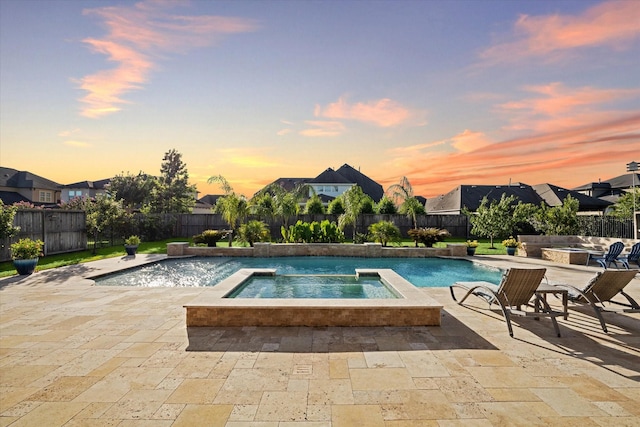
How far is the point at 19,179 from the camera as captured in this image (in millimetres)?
35531

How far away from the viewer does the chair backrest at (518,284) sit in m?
4.91

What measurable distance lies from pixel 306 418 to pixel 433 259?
12930mm

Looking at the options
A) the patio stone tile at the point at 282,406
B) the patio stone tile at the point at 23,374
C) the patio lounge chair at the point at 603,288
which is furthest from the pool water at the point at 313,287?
the patio stone tile at the point at 282,406

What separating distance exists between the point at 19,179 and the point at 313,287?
4243 centimetres

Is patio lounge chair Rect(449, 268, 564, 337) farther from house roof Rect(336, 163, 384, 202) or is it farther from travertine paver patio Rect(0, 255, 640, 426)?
house roof Rect(336, 163, 384, 202)

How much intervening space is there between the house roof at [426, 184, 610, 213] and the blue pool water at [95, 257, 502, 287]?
74.6 ft

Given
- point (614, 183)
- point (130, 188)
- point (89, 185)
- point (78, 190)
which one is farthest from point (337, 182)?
point (614, 183)

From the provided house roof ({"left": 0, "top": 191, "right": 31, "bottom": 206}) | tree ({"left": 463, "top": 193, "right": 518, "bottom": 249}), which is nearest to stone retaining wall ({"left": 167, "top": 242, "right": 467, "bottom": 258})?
tree ({"left": 463, "top": 193, "right": 518, "bottom": 249})

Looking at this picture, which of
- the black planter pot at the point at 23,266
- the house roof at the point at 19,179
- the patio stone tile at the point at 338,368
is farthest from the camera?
the house roof at the point at 19,179

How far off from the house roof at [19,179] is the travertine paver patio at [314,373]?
39486 mm

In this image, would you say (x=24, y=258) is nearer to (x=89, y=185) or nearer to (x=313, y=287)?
(x=313, y=287)

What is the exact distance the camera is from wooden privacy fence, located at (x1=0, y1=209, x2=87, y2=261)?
1328 cm

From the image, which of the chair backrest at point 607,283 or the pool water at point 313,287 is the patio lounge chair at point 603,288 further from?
the pool water at point 313,287

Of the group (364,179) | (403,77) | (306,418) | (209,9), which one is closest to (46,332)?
(306,418)
